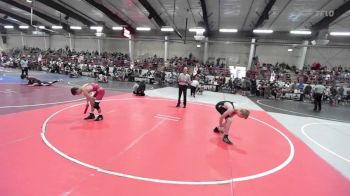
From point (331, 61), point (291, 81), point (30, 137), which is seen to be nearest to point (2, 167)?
point (30, 137)

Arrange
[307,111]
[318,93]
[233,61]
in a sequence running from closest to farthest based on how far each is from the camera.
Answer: [307,111] → [318,93] → [233,61]

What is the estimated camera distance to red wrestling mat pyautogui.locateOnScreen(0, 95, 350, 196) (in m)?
3.14

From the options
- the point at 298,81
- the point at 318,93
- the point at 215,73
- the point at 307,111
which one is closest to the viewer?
the point at 307,111

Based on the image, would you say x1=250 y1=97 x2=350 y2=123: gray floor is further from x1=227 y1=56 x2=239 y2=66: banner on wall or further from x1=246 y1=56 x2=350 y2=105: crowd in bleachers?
x1=227 y1=56 x2=239 y2=66: banner on wall

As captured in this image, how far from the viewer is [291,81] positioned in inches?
730

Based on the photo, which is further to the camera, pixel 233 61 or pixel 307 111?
pixel 233 61

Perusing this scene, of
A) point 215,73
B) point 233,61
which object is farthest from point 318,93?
point 233,61

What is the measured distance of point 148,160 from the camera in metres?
3.96

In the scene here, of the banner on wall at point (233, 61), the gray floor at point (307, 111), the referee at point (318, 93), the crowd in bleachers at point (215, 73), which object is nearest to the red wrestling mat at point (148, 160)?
the gray floor at point (307, 111)

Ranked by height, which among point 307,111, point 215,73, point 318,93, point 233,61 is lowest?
point 307,111

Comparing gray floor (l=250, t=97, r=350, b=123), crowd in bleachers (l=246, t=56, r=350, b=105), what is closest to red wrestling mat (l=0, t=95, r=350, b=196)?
gray floor (l=250, t=97, r=350, b=123)

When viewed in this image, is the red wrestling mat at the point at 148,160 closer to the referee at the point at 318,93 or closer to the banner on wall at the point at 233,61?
the referee at the point at 318,93

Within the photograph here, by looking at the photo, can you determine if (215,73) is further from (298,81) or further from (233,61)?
(298,81)

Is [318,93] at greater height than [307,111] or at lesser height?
greater
